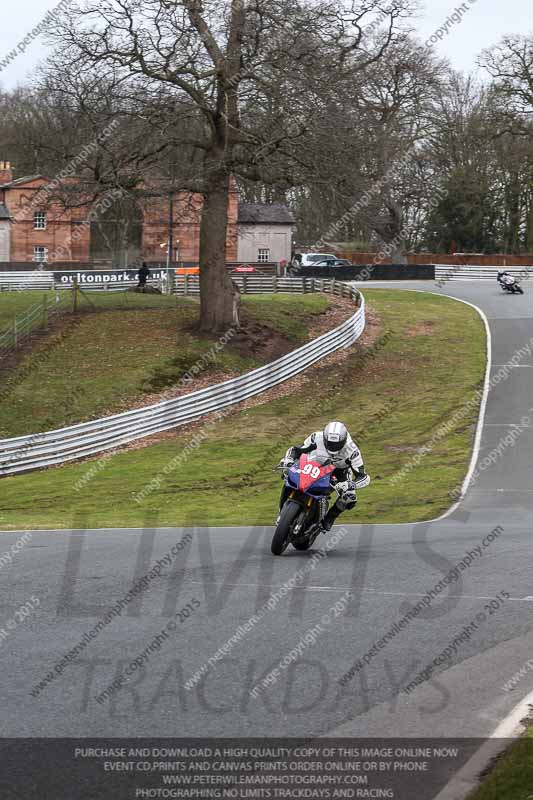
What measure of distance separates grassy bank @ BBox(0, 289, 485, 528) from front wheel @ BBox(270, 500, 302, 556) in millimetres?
4234

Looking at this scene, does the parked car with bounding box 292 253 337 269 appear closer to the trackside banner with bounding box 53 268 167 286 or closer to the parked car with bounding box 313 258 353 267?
the parked car with bounding box 313 258 353 267

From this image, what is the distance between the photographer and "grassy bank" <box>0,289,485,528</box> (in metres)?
18.4

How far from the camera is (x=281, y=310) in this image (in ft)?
136

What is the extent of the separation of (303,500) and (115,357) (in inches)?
910

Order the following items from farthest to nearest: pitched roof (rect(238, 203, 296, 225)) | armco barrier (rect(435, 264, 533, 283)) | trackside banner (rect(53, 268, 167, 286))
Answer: pitched roof (rect(238, 203, 296, 225)), armco barrier (rect(435, 264, 533, 283)), trackside banner (rect(53, 268, 167, 286))

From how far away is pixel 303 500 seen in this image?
12.0 meters

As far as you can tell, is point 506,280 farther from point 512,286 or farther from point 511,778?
point 511,778

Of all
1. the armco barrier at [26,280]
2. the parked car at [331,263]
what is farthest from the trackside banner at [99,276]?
the parked car at [331,263]

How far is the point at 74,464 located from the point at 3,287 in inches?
1302

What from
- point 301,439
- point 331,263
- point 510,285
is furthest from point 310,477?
point 331,263

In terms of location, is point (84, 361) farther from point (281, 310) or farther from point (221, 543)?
point (221, 543)

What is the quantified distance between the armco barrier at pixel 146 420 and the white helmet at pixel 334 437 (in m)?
13.4

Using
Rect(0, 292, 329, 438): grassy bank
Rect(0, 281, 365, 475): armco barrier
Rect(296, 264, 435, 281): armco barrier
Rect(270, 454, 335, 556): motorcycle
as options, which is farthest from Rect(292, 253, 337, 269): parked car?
Rect(270, 454, 335, 556): motorcycle

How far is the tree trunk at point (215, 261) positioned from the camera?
3416 centimetres
